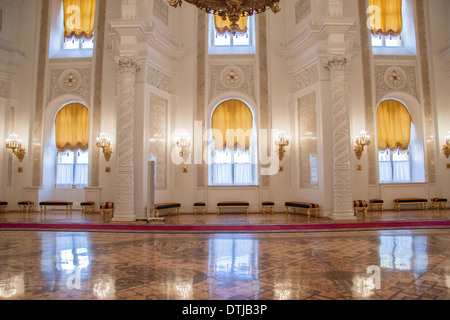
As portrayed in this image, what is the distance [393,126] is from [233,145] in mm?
6632

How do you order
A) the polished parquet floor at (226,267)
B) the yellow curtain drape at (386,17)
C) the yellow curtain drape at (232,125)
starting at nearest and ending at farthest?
1. the polished parquet floor at (226,267)
2. the yellow curtain drape at (232,125)
3. the yellow curtain drape at (386,17)

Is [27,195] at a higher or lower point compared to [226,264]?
higher

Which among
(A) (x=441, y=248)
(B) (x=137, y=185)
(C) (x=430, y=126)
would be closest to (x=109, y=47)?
(B) (x=137, y=185)

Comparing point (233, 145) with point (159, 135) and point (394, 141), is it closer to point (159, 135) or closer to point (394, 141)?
point (159, 135)

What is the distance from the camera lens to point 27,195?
12242mm

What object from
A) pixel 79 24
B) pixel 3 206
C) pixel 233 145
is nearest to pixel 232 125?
pixel 233 145

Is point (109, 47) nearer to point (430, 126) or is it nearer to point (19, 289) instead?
point (19, 289)

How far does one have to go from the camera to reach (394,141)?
12.8 meters

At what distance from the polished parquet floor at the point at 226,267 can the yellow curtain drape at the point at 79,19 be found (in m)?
9.48

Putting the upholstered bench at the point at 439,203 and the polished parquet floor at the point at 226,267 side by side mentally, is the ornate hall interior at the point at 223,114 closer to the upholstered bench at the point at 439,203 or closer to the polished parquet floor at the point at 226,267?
the upholstered bench at the point at 439,203

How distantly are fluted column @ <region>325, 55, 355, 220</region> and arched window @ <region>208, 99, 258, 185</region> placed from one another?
11.5 feet

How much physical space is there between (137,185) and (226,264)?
6219 millimetres

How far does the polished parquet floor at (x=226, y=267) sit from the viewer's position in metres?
3.41

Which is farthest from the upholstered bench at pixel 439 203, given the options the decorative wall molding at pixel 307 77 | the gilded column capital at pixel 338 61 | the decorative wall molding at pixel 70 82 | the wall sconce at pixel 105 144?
the decorative wall molding at pixel 70 82
